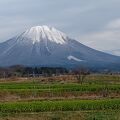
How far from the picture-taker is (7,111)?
74.2 feet

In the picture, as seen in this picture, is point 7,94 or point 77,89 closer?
point 7,94

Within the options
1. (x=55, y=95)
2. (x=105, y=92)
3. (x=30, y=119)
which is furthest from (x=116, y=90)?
(x=30, y=119)

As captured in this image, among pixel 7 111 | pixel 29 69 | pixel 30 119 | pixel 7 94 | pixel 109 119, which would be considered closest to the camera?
pixel 109 119

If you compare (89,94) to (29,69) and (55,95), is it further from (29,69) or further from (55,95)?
(29,69)

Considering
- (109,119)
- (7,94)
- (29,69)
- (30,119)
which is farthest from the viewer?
(29,69)

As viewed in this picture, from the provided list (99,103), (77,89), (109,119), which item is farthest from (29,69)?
(109,119)

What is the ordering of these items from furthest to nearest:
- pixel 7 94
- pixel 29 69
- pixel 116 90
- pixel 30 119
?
pixel 29 69, pixel 116 90, pixel 7 94, pixel 30 119

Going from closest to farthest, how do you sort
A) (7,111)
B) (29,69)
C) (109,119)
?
(109,119)
(7,111)
(29,69)

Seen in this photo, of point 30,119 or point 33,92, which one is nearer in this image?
point 30,119

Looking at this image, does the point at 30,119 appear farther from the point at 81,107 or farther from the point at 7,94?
the point at 7,94

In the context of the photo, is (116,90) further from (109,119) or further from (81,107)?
(109,119)

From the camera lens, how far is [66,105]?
23281 mm

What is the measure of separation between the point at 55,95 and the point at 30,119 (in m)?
15.4

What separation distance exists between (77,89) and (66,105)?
46.4ft
